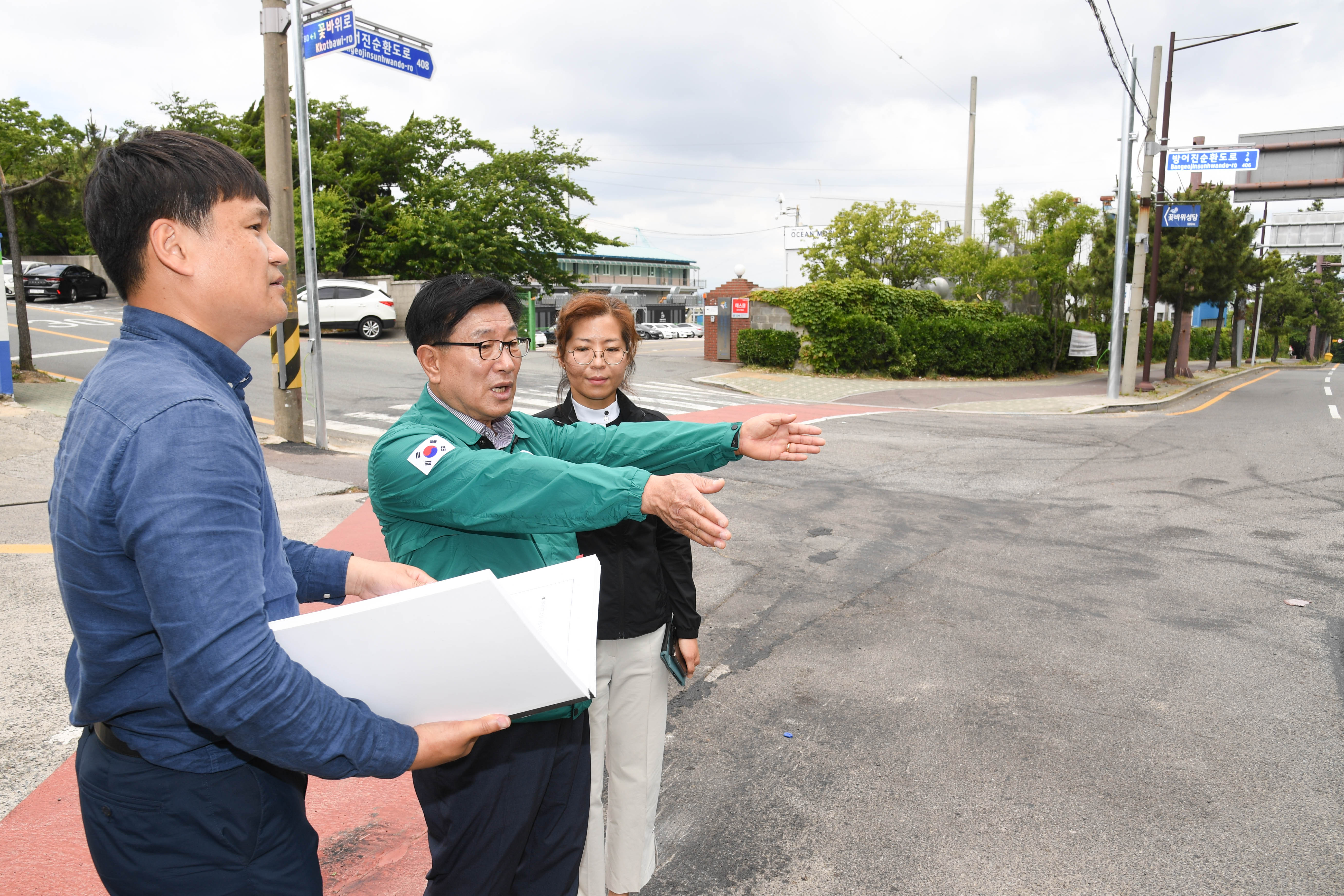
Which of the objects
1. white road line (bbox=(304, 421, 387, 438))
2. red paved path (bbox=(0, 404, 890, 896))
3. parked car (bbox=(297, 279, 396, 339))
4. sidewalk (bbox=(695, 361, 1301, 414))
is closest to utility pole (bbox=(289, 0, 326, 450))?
white road line (bbox=(304, 421, 387, 438))

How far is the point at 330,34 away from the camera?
29.5 feet

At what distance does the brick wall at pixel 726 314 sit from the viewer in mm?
28000

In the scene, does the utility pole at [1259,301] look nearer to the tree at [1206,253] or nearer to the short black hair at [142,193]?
the tree at [1206,253]

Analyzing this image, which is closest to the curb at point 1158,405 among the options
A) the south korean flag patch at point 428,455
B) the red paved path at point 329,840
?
the red paved path at point 329,840

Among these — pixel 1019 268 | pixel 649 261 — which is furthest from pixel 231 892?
pixel 649 261

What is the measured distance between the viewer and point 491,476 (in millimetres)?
1766

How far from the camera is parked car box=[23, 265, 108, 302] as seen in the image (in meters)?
31.0

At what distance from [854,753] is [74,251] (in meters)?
49.1

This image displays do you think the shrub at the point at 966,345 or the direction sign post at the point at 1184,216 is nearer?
the direction sign post at the point at 1184,216

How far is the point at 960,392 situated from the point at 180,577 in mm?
22188

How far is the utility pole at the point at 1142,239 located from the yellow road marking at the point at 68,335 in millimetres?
23597

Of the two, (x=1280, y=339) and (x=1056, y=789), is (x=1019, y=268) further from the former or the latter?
(x=1280, y=339)

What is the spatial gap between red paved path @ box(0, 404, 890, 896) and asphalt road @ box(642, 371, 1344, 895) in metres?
0.90

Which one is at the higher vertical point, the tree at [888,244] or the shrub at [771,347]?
the tree at [888,244]
